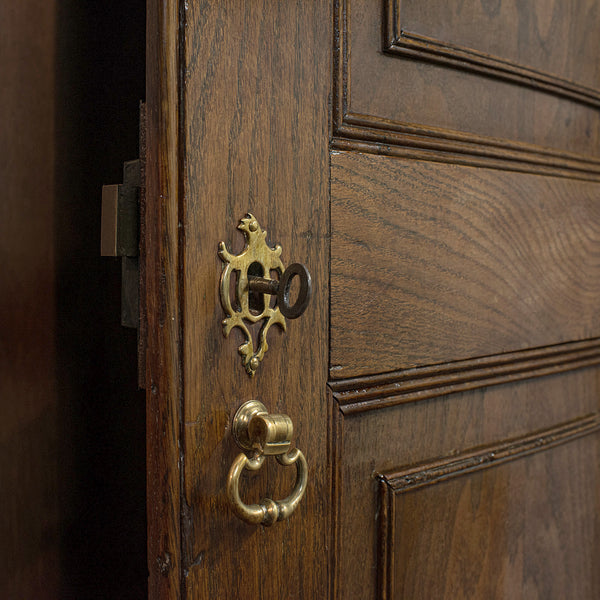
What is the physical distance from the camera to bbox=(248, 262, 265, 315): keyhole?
431 mm

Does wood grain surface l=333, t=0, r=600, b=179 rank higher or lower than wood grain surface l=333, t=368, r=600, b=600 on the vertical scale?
higher

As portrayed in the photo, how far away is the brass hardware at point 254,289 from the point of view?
0.41 metres

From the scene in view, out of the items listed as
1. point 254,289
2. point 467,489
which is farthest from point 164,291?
point 467,489

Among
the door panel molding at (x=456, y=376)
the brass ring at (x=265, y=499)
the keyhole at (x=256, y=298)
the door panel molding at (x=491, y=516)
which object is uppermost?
the keyhole at (x=256, y=298)

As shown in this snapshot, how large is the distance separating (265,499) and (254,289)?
0.51 feet

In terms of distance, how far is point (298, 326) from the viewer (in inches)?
18.0

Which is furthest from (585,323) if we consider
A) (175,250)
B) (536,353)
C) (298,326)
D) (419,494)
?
(175,250)

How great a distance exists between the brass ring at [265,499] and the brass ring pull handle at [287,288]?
0.11 m

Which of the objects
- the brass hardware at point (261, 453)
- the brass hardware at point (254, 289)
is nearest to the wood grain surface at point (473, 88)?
the brass hardware at point (254, 289)

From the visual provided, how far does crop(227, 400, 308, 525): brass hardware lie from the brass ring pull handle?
3.0 inches

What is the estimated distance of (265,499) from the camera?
0.42 m

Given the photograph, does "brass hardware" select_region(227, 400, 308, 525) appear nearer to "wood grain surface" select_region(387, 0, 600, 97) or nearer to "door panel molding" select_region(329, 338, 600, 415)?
"door panel molding" select_region(329, 338, 600, 415)

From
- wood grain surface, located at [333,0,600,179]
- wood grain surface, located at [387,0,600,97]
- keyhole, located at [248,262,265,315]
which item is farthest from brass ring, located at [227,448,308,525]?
wood grain surface, located at [387,0,600,97]

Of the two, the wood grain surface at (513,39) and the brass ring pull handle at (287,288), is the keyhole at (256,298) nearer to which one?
the brass ring pull handle at (287,288)
